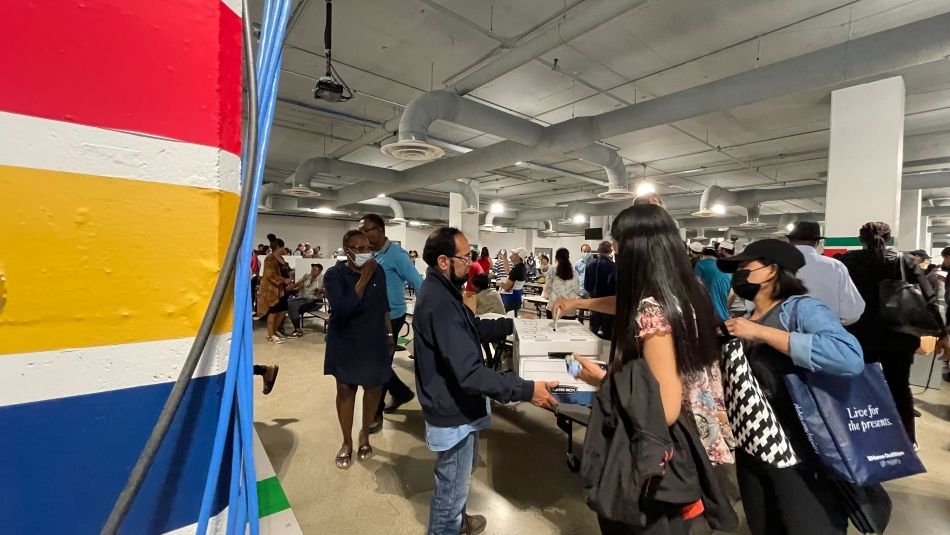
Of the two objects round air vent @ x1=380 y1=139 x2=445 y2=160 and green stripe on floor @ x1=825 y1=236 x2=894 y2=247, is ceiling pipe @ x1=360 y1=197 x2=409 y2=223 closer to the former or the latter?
round air vent @ x1=380 y1=139 x2=445 y2=160

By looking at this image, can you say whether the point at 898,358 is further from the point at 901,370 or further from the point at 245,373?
the point at 245,373

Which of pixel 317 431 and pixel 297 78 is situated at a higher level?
pixel 297 78

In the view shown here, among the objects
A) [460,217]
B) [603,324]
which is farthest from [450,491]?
[460,217]

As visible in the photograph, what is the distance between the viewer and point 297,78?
15.8 feet

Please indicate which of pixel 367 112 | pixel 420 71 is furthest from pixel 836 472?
pixel 367 112

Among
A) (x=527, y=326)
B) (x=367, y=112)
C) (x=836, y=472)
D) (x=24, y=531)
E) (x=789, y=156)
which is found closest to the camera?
(x=24, y=531)

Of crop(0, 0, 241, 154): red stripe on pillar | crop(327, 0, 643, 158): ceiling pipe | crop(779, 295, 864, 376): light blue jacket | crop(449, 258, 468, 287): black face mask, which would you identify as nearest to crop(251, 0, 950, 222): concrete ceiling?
crop(327, 0, 643, 158): ceiling pipe

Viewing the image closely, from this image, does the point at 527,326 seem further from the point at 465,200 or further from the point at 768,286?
the point at 465,200

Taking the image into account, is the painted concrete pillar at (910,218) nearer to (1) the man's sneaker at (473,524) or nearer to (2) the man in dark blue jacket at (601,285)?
(2) the man in dark blue jacket at (601,285)

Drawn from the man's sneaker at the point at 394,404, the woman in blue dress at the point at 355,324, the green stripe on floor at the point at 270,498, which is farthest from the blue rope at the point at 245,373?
the man's sneaker at the point at 394,404

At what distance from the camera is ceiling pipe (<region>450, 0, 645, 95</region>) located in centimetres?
287

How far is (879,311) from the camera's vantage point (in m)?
2.32

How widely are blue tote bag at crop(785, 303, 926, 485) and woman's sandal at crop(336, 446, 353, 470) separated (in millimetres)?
2430

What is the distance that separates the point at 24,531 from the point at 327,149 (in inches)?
328
